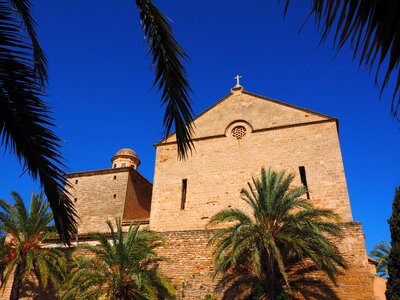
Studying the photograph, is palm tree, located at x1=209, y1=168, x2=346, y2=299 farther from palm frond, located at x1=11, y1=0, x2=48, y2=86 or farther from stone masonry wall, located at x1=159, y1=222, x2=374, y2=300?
palm frond, located at x1=11, y1=0, x2=48, y2=86

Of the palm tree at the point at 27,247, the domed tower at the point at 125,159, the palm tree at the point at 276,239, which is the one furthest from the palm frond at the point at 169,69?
the domed tower at the point at 125,159

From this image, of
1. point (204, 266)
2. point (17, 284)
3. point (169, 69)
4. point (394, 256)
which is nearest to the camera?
point (169, 69)

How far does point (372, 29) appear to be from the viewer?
150 centimetres

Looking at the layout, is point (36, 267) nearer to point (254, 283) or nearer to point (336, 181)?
point (254, 283)

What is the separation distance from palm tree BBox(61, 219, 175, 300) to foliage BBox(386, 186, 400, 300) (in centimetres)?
833

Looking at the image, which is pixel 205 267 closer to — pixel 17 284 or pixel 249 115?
pixel 17 284

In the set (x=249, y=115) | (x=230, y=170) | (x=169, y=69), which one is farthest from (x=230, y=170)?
(x=169, y=69)

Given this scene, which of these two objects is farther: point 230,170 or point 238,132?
point 238,132

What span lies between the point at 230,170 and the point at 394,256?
7752 millimetres

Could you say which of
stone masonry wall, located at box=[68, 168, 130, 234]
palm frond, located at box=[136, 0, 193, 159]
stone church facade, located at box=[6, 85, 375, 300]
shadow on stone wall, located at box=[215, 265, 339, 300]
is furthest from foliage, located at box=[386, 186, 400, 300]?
stone masonry wall, located at box=[68, 168, 130, 234]

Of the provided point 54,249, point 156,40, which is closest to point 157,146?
point 54,249

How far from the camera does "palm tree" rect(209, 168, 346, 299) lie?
11680mm

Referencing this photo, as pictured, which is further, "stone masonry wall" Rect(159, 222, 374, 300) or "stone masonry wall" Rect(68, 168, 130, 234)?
"stone masonry wall" Rect(68, 168, 130, 234)

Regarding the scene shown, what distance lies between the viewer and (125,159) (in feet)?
97.4
